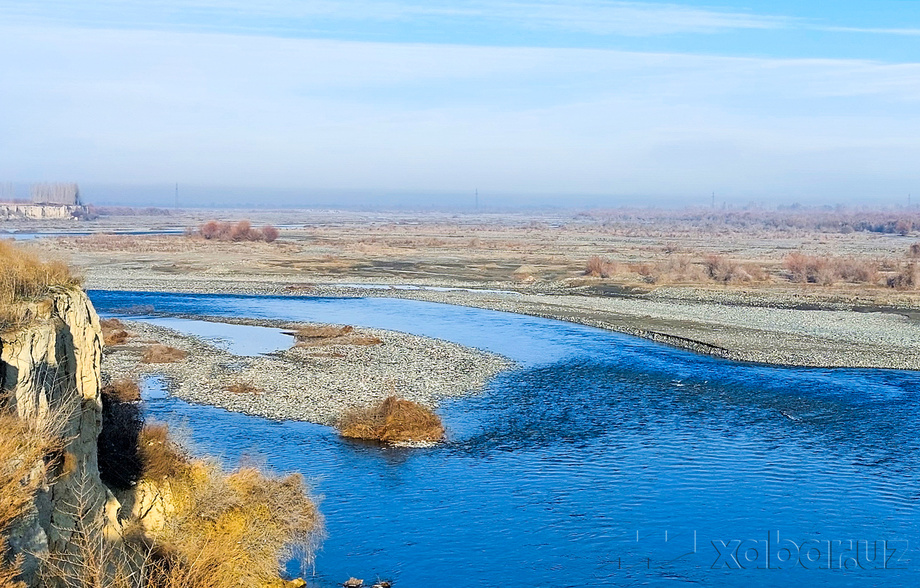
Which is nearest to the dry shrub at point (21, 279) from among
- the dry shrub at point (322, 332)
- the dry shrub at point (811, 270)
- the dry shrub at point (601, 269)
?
the dry shrub at point (322, 332)

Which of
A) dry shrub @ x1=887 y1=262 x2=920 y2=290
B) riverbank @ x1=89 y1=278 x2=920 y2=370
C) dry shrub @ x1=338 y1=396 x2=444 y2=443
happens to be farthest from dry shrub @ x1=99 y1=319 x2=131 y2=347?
dry shrub @ x1=887 y1=262 x2=920 y2=290

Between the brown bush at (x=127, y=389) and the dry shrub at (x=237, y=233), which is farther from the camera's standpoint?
the dry shrub at (x=237, y=233)

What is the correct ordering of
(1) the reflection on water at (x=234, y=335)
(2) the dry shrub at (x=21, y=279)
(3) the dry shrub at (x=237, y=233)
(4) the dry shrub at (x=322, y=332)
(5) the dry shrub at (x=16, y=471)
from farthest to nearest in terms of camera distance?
1. (3) the dry shrub at (x=237, y=233)
2. (4) the dry shrub at (x=322, y=332)
3. (1) the reflection on water at (x=234, y=335)
4. (2) the dry shrub at (x=21, y=279)
5. (5) the dry shrub at (x=16, y=471)

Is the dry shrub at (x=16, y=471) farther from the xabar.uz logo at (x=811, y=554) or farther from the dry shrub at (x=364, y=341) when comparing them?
the dry shrub at (x=364, y=341)

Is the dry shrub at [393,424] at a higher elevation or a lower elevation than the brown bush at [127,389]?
lower

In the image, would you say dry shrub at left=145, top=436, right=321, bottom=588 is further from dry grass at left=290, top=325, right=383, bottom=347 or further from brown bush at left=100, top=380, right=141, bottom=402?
dry grass at left=290, top=325, right=383, bottom=347

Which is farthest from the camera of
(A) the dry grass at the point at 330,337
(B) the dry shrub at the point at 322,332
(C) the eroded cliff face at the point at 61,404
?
(B) the dry shrub at the point at 322,332

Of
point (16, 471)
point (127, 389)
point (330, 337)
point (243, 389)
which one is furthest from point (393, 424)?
point (330, 337)
